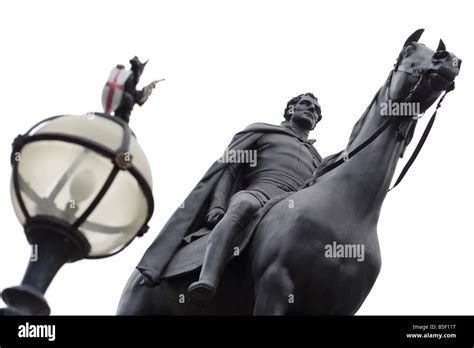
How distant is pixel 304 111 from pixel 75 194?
806 centimetres

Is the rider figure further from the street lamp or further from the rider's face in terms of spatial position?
the street lamp

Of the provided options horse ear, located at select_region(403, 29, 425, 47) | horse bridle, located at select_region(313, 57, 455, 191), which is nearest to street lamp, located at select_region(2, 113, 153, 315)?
horse bridle, located at select_region(313, 57, 455, 191)

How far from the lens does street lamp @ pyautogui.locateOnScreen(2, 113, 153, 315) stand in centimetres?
562

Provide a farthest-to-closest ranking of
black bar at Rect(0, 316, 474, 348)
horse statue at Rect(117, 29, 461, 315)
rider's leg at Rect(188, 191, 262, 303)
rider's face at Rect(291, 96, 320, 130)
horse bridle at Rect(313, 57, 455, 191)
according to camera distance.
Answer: rider's face at Rect(291, 96, 320, 130)
horse bridle at Rect(313, 57, 455, 191)
rider's leg at Rect(188, 191, 262, 303)
horse statue at Rect(117, 29, 461, 315)
black bar at Rect(0, 316, 474, 348)

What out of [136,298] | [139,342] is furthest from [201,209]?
[139,342]

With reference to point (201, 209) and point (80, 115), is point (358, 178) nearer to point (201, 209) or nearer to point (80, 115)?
point (201, 209)

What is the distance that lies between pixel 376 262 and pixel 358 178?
3.05 ft

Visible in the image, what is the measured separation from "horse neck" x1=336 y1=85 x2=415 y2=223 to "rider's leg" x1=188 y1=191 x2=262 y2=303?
3.62 feet

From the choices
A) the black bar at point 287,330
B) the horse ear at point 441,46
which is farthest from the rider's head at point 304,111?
the black bar at point 287,330

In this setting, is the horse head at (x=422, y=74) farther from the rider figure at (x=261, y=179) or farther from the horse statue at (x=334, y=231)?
the rider figure at (x=261, y=179)

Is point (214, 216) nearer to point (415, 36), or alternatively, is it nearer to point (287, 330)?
point (287, 330)

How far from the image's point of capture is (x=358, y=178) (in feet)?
34.6

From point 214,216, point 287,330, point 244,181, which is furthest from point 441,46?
point 287,330

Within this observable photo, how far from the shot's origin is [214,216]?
11.9m
